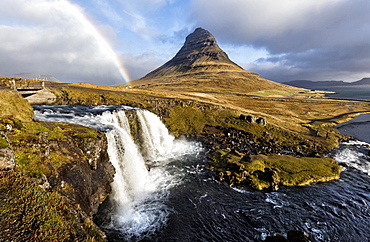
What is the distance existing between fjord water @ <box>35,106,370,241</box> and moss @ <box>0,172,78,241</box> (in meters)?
9.56

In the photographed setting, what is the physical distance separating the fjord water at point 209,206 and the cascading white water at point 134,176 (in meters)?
0.11

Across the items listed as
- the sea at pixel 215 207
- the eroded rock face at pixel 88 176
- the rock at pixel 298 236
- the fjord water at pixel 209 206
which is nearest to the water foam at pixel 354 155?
the fjord water at pixel 209 206

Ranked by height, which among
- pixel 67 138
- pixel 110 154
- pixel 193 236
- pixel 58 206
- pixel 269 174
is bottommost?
pixel 193 236

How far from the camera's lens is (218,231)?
708 inches

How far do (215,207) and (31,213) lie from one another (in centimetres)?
1828

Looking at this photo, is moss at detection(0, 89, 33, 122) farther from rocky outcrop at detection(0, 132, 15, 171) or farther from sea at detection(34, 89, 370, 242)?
rocky outcrop at detection(0, 132, 15, 171)

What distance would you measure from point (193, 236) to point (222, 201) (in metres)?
6.49

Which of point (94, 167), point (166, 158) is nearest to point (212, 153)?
point (166, 158)

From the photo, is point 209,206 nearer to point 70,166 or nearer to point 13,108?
point 70,166

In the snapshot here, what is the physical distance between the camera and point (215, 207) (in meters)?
21.4

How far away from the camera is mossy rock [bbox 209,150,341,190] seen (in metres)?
26.1

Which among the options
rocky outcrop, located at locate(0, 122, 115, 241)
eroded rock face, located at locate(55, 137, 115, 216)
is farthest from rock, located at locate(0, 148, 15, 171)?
eroded rock face, located at locate(55, 137, 115, 216)

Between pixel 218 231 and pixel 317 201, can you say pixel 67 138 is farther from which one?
pixel 317 201

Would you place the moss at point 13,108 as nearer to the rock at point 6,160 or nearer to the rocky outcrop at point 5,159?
the rocky outcrop at point 5,159
